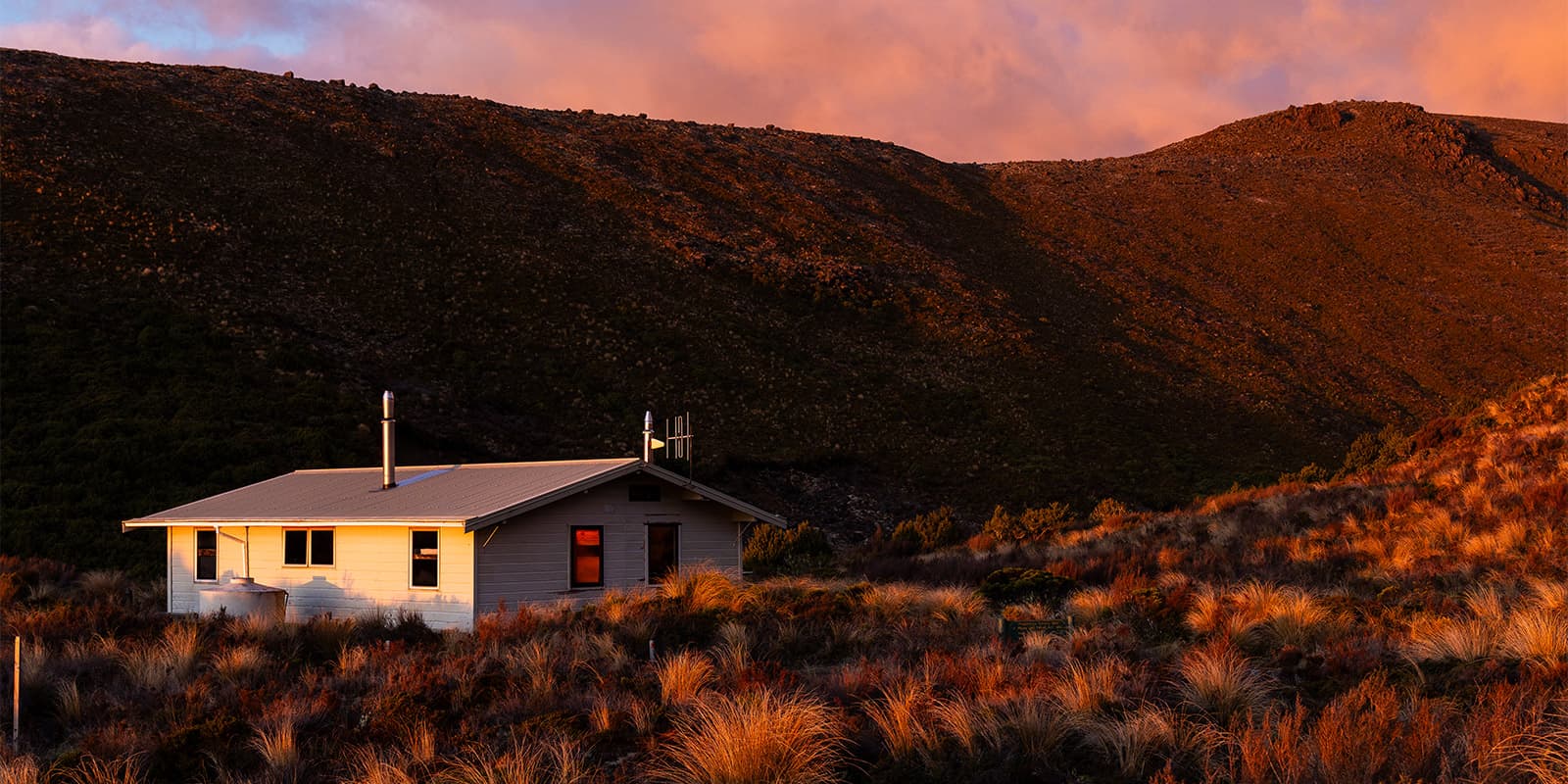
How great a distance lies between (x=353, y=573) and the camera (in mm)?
22188

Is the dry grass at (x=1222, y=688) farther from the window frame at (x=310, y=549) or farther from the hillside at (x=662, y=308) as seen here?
the hillside at (x=662, y=308)

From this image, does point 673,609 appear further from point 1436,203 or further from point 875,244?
point 1436,203


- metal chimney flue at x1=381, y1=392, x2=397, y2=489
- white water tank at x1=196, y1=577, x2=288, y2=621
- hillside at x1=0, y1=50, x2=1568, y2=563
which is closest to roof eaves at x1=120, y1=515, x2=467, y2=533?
white water tank at x1=196, y1=577, x2=288, y2=621

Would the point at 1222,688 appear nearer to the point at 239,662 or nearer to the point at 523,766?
the point at 523,766

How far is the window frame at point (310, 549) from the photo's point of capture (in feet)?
74.0

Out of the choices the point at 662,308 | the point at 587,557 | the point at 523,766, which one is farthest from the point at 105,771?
the point at 662,308

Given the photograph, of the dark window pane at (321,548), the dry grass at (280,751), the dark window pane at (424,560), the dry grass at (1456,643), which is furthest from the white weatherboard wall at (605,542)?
the dry grass at (1456,643)

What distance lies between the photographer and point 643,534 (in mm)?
22844

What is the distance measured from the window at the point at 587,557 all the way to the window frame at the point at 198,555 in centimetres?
824

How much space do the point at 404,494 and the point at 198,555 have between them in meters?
4.85

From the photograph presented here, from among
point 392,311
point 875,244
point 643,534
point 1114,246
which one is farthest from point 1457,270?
point 643,534

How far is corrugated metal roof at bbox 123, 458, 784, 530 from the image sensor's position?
20875 millimetres

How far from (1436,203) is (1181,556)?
294 feet

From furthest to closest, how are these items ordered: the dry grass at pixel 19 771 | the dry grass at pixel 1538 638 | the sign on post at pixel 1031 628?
1. the sign on post at pixel 1031 628
2. the dry grass at pixel 1538 638
3. the dry grass at pixel 19 771
